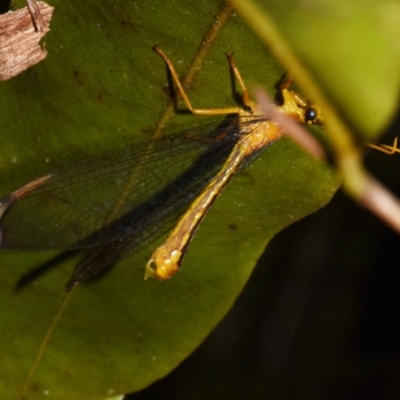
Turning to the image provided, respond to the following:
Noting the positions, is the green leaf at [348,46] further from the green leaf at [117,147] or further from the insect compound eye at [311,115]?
the insect compound eye at [311,115]

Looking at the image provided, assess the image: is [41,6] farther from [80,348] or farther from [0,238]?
[80,348]

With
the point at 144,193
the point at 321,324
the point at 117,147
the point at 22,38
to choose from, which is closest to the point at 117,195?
the point at 144,193

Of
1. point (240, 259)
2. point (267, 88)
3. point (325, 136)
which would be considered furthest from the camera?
point (240, 259)

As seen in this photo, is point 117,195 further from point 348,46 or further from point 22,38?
point 348,46

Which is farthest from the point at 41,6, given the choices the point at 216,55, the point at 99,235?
the point at 99,235

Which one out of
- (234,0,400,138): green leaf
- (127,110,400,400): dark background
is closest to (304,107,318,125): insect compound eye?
(234,0,400,138): green leaf

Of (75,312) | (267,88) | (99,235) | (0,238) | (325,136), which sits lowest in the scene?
(75,312)

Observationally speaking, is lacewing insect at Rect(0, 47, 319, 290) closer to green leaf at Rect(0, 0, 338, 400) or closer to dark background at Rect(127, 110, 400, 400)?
green leaf at Rect(0, 0, 338, 400)

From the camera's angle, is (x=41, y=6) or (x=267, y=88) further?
(x=267, y=88)
